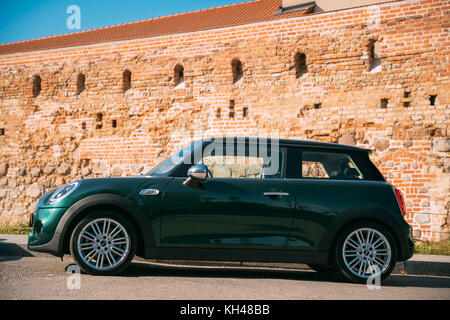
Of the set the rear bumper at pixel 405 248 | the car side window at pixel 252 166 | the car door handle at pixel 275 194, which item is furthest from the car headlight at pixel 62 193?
the rear bumper at pixel 405 248

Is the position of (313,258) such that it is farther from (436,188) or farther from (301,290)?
(436,188)

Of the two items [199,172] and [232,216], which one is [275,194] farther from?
[199,172]

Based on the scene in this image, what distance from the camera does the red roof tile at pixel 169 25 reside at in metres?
19.6

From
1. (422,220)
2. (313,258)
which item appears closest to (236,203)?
(313,258)

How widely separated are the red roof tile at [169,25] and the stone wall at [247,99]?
4.67 m

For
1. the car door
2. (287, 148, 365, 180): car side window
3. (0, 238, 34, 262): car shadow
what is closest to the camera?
the car door

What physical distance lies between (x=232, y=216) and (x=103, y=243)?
54.2 inches

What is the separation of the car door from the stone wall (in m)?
6.86

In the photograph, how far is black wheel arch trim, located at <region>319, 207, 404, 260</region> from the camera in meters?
5.60

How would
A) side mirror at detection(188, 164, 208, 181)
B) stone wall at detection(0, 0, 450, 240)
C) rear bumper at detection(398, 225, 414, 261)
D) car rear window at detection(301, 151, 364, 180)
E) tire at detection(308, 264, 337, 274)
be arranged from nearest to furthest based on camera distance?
side mirror at detection(188, 164, 208, 181)
rear bumper at detection(398, 225, 414, 261)
car rear window at detection(301, 151, 364, 180)
tire at detection(308, 264, 337, 274)
stone wall at detection(0, 0, 450, 240)

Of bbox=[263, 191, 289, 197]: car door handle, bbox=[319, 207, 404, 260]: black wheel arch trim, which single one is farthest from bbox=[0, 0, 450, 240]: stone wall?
bbox=[263, 191, 289, 197]: car door handle

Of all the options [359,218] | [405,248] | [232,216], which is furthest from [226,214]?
[405,248]

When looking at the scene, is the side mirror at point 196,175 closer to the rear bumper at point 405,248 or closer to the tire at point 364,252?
the tire at point 364,252

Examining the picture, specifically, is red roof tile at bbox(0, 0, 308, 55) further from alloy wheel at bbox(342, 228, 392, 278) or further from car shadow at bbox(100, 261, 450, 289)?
alloy wheel at bbox(342, 228, 392, 278)
